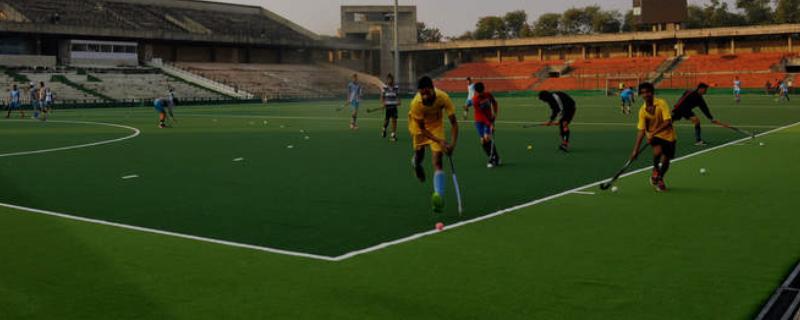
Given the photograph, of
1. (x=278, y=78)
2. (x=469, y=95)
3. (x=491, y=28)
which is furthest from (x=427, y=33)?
(x=469, y=95)

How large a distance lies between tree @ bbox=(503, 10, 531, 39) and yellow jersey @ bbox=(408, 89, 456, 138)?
140m

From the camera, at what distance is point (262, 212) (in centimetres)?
1095

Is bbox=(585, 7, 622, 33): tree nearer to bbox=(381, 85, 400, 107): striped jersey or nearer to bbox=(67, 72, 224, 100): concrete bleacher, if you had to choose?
bbox=(67, 72, 224, 100): concrete bleacher

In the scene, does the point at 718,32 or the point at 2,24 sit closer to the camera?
the point at 2,24

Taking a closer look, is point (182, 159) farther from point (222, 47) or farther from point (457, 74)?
point (457, 74)

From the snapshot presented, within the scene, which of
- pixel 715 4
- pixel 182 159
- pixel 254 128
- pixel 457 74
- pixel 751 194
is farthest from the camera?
pixel 715 4

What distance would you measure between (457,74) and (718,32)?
33159 mm

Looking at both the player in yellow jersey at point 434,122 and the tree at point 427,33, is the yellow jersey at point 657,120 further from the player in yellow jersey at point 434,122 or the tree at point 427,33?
the tree at point 427,33

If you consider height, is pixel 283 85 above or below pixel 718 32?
below

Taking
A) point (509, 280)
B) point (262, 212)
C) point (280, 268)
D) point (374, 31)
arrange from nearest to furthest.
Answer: point (509, 280), point (280, 268), point (262, 212), point (374, 31)

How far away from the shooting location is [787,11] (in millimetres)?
119312

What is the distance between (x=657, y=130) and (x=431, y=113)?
3917 millimetres

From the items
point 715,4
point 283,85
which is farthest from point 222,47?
point 715,4

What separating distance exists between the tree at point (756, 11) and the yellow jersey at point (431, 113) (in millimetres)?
124485
